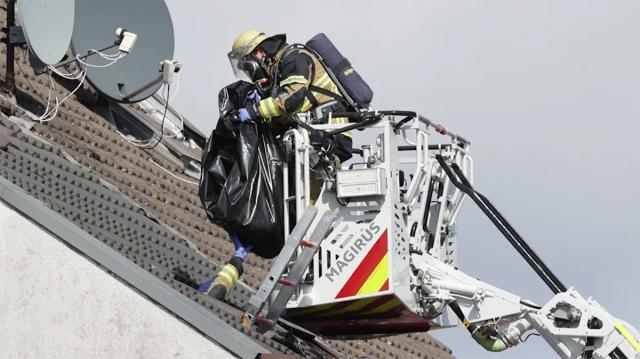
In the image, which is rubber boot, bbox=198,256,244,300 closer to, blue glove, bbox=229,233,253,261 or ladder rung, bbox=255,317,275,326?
blue glove, bbox=229,233,253,261

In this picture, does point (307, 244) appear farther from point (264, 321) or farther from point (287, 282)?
point (264, 321)

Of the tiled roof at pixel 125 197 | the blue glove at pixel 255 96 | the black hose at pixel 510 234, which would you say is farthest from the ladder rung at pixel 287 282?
the black hose at pixel 510 234

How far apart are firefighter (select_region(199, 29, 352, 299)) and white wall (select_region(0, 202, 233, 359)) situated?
5.60ft

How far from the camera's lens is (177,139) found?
16062mm

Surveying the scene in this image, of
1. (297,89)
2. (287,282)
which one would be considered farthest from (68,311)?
(297,89)

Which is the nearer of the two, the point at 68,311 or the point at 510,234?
the point at 68,311

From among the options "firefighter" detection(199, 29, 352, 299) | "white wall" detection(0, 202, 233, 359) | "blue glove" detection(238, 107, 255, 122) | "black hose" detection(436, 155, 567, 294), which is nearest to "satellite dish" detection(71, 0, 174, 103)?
"firefighter" detection(199, 29, 352, 299)

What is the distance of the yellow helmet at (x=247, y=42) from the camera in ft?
38.6

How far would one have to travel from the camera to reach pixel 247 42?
38.7 ft

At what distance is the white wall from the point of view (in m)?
8.94

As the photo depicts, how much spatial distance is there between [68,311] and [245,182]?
249 centimetres

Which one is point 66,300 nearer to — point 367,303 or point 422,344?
point 367,303

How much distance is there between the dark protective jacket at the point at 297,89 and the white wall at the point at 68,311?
2403mm

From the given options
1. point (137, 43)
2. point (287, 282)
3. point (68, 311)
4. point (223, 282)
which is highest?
point (137, 43)
